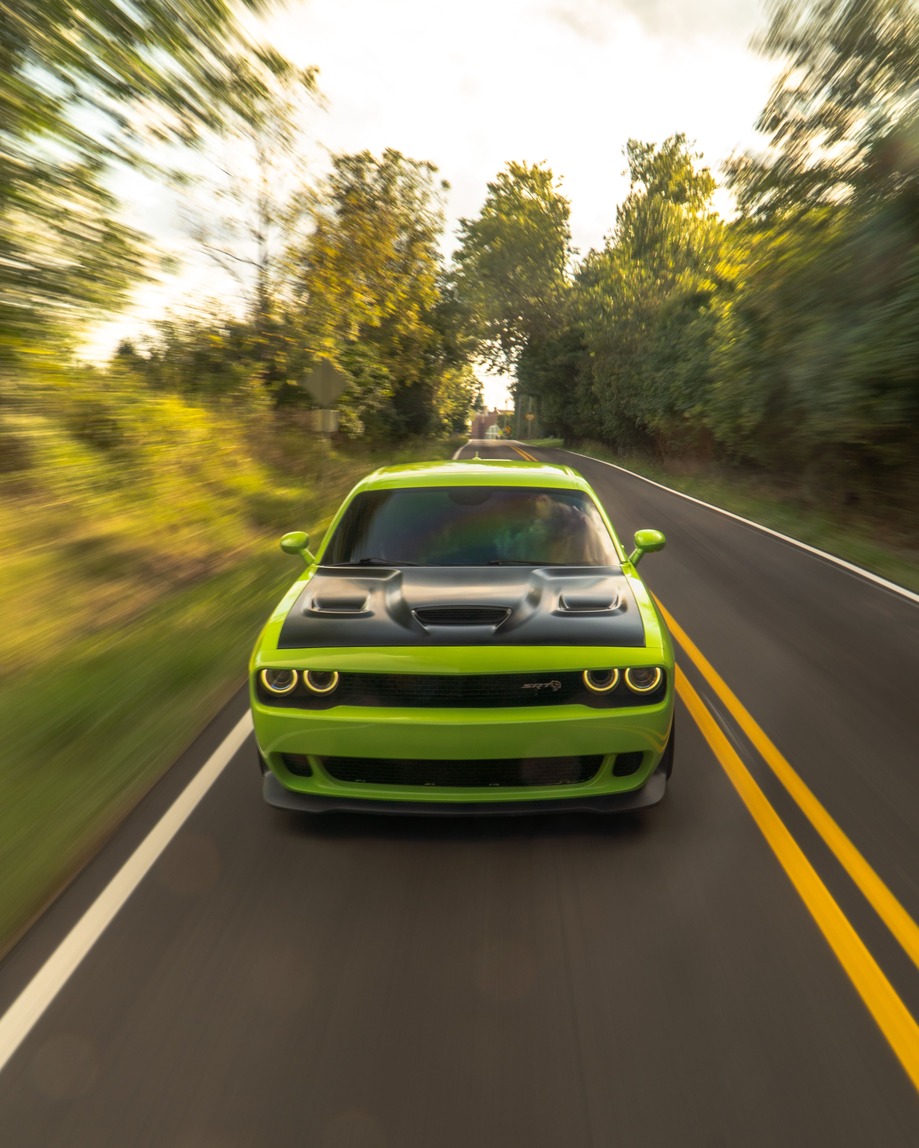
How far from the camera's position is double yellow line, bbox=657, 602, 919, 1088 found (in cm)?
272

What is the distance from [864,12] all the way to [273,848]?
14715mm

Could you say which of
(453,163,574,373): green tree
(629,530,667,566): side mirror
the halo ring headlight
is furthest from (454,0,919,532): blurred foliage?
Answer: (453,163,574,373): green tree

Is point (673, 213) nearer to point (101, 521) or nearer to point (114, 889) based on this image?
point (101, 521)

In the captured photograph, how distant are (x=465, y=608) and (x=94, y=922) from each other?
1.89 metres

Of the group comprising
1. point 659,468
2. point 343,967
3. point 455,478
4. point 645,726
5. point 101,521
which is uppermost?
point 455,478

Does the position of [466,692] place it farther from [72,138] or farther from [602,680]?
[72,138]

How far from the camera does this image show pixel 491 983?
9.42 ft

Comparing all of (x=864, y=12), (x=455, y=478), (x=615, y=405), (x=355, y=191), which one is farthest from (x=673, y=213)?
(x=455, y=478)

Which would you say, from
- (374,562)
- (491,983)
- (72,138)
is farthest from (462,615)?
(72,138)

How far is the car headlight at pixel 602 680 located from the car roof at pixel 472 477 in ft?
5.64

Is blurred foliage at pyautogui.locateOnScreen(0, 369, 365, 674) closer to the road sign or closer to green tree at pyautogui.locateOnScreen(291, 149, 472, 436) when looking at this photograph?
the road sign

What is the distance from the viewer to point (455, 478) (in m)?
5.16

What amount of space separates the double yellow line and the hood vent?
5.04 ft

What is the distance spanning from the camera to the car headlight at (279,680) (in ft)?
12.0
